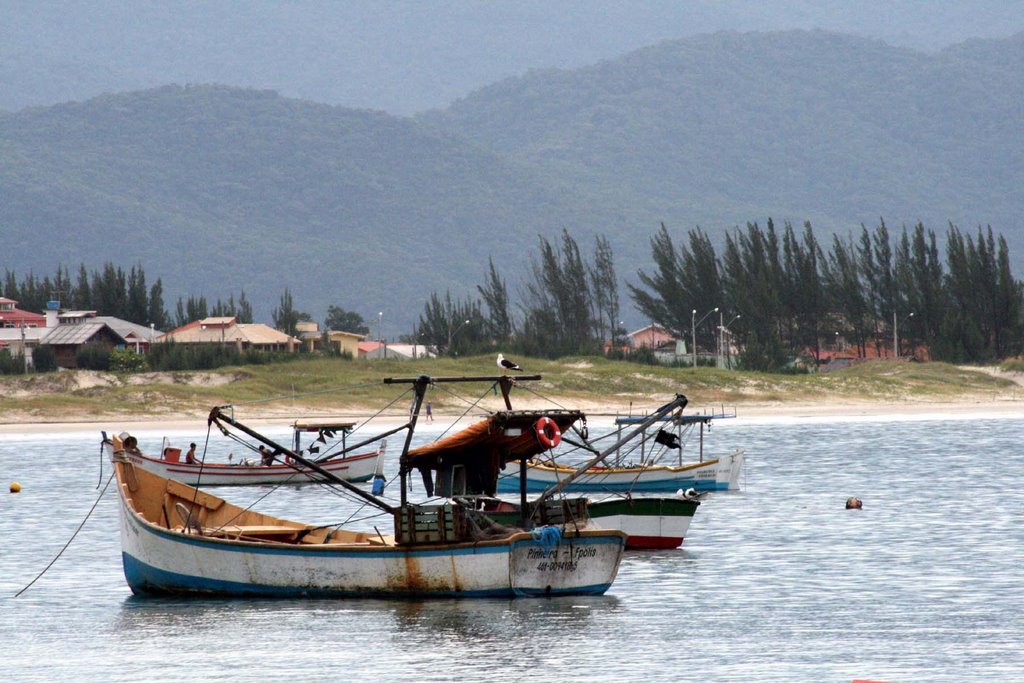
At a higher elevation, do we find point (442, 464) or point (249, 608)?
point (442, 464)

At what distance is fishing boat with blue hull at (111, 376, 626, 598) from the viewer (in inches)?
1237

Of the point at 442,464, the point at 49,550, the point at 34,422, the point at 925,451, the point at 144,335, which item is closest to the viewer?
the point at 442,464

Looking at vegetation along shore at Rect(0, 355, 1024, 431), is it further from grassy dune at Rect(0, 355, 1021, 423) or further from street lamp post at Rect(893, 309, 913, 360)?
street lamp post at Rect(893, 309, 913, 360)

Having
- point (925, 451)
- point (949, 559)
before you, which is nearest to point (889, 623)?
point (949, 559)

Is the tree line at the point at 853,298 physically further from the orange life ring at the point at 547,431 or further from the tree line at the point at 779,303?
the orange life ring at the point at 547,431

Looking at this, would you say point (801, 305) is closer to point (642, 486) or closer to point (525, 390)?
point (525, 390)

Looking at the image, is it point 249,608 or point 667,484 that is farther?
point 667,484

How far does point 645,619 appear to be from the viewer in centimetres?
3111

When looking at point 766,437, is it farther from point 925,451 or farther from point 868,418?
point 868,418

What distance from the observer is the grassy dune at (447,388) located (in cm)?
10544

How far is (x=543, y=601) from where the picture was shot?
1266 inches

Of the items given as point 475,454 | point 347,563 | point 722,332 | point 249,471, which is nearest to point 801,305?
point 722,332

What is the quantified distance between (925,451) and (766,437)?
1434cm

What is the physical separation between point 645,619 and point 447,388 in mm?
82286
